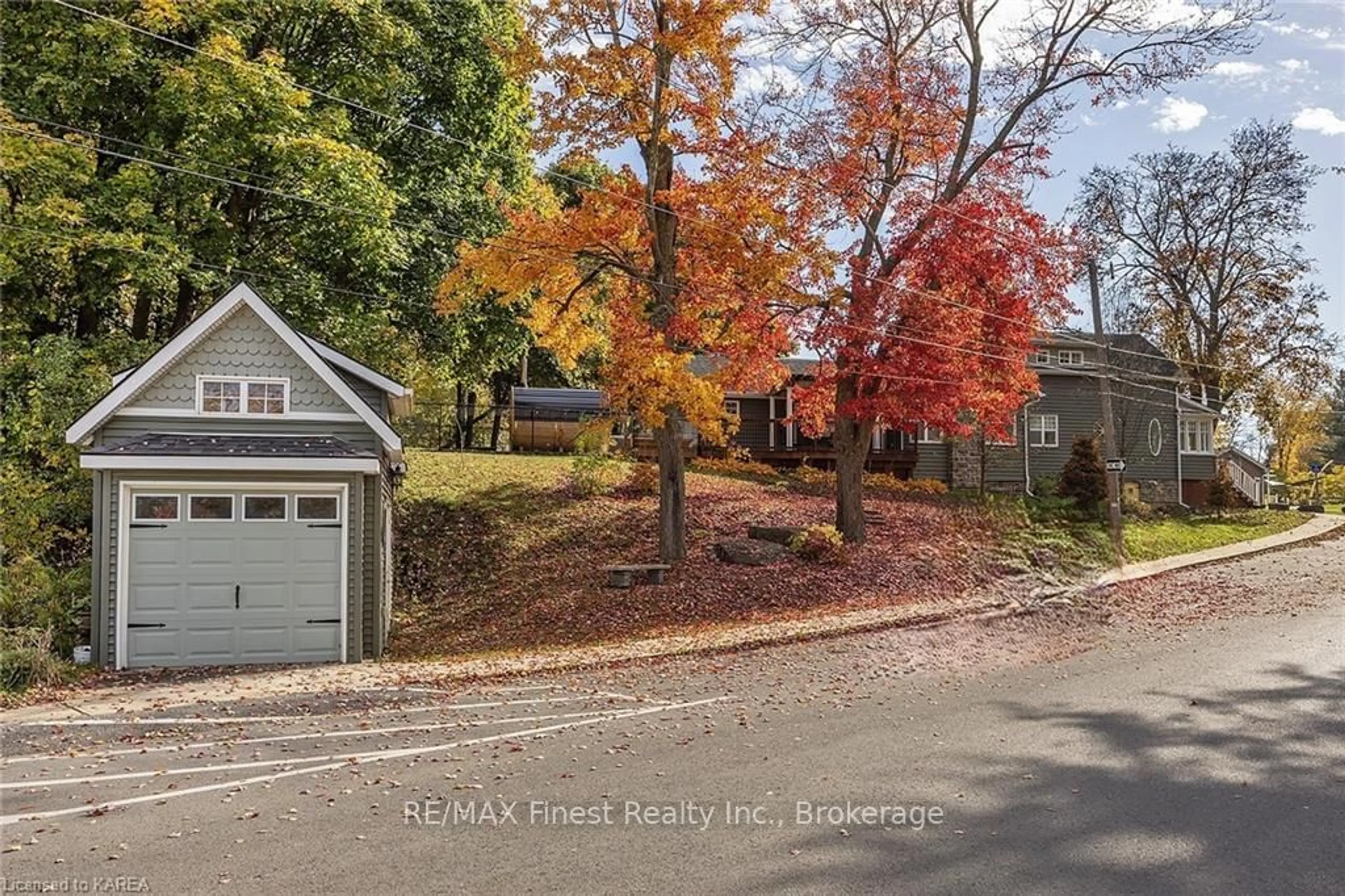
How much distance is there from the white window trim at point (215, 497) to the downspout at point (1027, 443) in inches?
1072

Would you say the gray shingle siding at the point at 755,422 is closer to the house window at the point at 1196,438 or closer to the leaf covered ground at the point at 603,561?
the leaf covered ground at the point at 603,561

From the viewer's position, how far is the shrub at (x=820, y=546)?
60.8ft

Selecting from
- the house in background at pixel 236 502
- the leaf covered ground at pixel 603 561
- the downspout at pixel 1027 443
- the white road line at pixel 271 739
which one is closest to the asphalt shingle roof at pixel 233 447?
the house in background at pixel 236 502

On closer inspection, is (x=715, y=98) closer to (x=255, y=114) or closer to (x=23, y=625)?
(x=255, y=114)

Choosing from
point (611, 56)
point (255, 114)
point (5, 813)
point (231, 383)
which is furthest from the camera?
point (255, 114)

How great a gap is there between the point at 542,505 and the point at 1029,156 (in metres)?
13.1

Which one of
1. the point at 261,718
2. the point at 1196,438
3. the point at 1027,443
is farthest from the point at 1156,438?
the point at 261,718

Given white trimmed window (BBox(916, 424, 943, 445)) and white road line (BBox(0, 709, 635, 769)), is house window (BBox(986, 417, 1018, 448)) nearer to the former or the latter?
white trimmed window (BBox(916, 424, 943, 445))

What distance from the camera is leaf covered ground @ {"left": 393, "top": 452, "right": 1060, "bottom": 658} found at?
15.9 meters

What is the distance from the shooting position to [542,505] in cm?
2241

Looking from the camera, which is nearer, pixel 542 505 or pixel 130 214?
pixel 130 214

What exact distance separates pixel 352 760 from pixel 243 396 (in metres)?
7.79

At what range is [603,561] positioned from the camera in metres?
19.2

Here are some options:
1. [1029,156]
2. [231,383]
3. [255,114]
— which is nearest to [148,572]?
[231,383]
